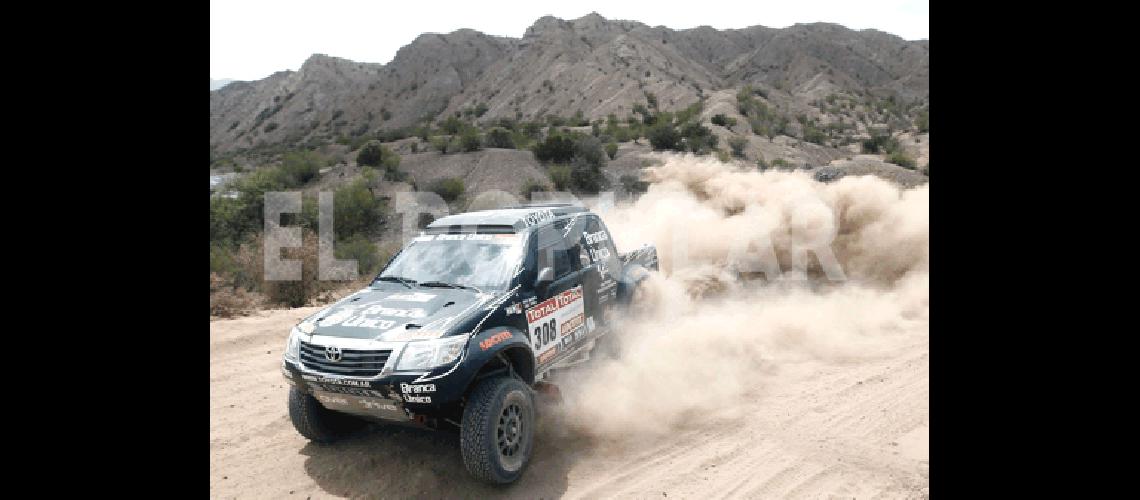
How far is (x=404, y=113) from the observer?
68.4m

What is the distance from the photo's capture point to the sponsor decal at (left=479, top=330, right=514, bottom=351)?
15.8 ft

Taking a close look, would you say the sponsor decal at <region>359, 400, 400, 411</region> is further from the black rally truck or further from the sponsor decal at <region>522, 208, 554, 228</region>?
the sponsor decal at <region>522, 208, 554, 228</region>

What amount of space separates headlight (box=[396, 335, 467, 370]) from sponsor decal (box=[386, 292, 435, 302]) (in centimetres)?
71

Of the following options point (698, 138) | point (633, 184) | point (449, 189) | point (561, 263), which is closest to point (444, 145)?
point (449, 189)

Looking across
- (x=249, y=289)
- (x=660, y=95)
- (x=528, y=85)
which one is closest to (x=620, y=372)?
(x=249, y=289)

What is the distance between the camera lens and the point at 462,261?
19.3ft

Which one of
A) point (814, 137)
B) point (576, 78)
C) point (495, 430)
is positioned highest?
point (576, 78)

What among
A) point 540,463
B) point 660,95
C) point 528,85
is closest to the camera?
point 540,463

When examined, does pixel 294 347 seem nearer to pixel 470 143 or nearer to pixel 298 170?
pixel 298 170

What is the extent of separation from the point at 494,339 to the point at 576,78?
189ft

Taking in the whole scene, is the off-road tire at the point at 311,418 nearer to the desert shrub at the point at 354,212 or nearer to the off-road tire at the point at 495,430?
the off-road tire at the point at 495,430

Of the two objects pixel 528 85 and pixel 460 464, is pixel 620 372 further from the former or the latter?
pixel 528 85

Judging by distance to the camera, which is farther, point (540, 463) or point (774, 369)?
point (774, 369)
